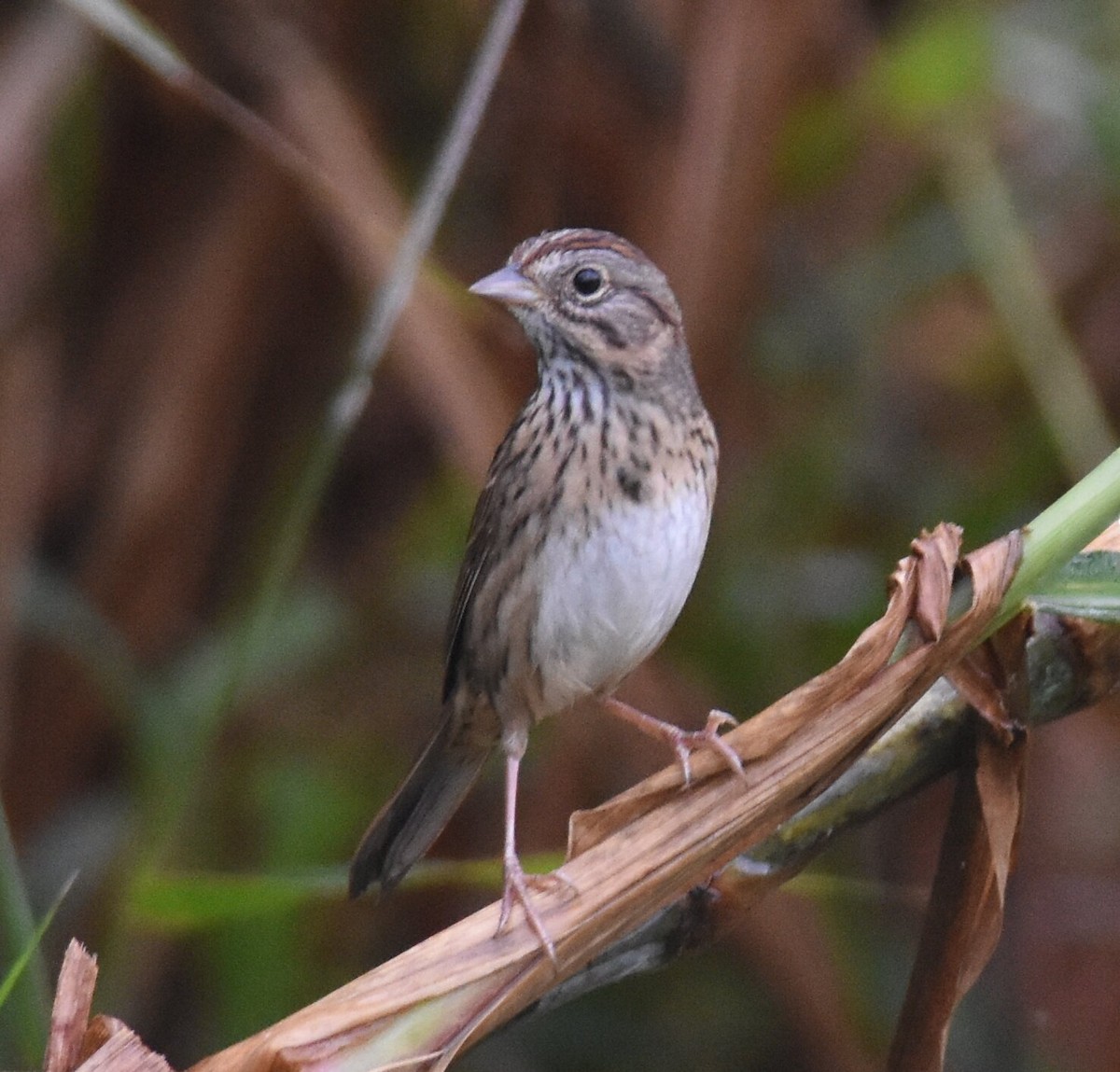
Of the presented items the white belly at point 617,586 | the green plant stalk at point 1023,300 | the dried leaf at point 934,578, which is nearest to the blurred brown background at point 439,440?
the green plant stalk at point 1023,300

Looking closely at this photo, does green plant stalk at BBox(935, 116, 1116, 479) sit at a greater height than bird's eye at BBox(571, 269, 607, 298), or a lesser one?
lesser

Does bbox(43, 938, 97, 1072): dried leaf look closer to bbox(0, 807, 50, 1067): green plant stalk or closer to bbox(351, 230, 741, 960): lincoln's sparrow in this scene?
bbox(0, 807, 50, 1067): green plant stalk

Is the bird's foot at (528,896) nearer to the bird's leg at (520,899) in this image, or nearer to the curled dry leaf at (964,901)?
the bird's leg at (520,899)

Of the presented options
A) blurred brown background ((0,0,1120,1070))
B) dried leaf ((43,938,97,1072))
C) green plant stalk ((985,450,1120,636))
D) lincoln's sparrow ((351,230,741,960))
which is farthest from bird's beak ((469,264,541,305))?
dried leaf ((43,938,97,1072))

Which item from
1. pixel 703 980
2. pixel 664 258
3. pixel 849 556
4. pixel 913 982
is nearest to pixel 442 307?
pixel 664 258

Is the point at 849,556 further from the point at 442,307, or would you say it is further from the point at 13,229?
the point at 13,229
